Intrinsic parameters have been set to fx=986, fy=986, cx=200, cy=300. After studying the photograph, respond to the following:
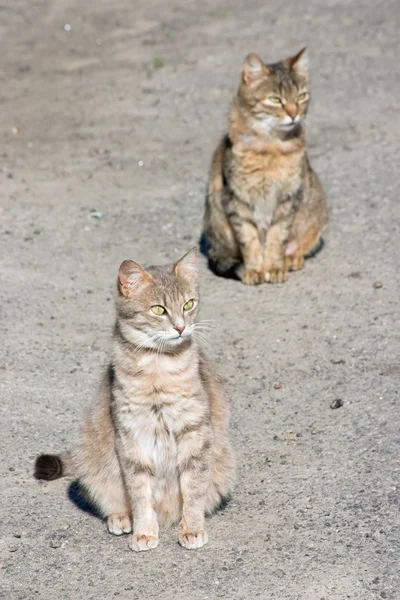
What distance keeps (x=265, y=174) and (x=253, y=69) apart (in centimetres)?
87

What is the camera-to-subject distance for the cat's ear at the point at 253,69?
7855mm

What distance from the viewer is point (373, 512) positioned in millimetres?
4727

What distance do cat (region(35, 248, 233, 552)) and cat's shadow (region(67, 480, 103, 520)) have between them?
0.09 metres

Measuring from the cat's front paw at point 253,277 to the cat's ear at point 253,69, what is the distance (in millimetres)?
1513

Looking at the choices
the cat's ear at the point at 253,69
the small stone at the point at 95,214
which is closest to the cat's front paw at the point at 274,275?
the cat's ear at the point at 253,69

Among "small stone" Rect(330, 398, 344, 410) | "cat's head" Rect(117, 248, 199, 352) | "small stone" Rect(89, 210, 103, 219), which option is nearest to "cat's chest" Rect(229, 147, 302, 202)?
"small stone" Rect(89, 210, 103, 219)

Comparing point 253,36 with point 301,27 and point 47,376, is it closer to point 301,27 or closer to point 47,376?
point 301,27

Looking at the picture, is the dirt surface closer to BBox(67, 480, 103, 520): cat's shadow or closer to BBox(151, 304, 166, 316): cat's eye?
BBox(67, 480, 103, 520): cat's shadow

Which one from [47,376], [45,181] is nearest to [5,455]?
[47,376]

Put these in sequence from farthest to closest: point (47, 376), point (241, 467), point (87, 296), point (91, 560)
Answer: point (87, 296) < point (47, 376) < point (241, 467) < point (91, 560)

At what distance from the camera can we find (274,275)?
7781 mm

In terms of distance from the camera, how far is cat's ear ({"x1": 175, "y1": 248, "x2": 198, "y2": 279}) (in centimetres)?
475

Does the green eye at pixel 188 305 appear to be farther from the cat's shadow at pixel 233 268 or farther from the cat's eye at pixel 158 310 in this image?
the cat's shadow at pixel 233 268

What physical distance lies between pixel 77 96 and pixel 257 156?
14.3 ft
